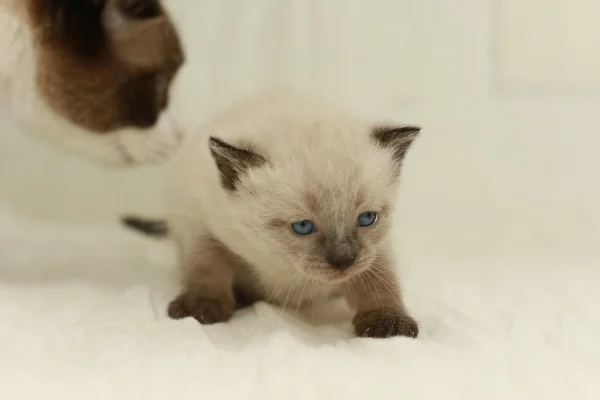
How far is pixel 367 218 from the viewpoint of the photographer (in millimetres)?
1262

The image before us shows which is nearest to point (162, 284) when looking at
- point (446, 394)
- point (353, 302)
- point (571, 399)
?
point (353, 302)

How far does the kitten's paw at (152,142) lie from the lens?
1.65 meters

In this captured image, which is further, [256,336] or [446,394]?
[256,336]

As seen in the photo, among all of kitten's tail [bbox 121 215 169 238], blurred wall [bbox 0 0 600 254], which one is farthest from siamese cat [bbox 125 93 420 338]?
blurred wall [bbox 0 0 600 254]

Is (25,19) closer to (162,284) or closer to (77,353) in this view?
(162,284)

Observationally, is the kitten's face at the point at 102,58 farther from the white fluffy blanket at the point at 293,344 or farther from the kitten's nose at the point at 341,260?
the kitten's nose at the point at 341,260

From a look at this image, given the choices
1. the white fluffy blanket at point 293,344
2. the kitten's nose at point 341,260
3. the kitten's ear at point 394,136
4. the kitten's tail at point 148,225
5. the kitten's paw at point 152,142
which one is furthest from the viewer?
the kitten's tail at point 148,225

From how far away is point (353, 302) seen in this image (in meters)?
1.38

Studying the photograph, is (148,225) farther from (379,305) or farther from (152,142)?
(379,305)

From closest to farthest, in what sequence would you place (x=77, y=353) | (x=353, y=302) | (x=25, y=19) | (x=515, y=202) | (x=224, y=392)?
(x=224, y=392)
(x=77, y=353)
(x=353, y=302)
(x=25, y=19)
(x=515, y=202)

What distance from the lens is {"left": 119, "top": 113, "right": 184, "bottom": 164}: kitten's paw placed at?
1.65 meters

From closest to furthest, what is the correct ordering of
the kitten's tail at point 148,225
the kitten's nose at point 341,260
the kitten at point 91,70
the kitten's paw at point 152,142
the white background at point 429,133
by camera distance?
the kitten's nose at point 341,260, the kitten at point 91,70, the kitten's paw at point 152,142, the white background at point 429,133, the kitten's tail at point 148,225

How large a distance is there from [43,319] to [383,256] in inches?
26.9

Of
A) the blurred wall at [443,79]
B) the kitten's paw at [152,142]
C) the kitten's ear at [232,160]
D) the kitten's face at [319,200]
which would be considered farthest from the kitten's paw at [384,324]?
the blurred wall at [443,79]
